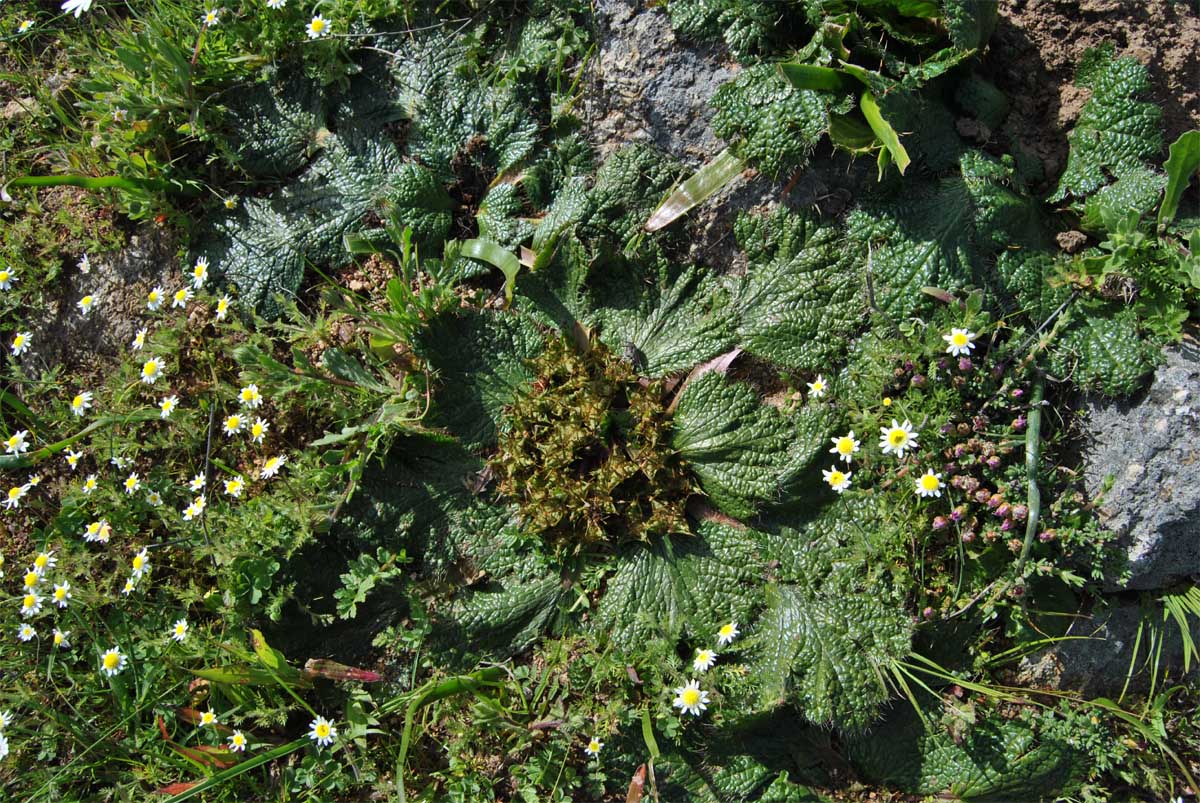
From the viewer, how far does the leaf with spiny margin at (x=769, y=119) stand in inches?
122

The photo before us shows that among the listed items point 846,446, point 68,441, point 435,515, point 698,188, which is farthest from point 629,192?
point 68,441

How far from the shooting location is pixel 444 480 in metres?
3.47

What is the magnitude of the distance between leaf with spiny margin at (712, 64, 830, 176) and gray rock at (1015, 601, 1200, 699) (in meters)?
2.02

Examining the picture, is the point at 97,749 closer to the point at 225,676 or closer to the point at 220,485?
the point at 225,676

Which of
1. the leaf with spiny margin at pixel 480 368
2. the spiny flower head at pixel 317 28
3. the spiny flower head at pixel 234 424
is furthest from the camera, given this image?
the spiny flower head at pixel 317 28

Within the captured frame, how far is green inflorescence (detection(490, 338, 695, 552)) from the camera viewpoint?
3270 millimetres

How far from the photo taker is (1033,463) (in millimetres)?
2982

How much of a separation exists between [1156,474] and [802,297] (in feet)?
4.49

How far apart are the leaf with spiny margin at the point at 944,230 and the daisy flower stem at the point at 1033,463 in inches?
19.1

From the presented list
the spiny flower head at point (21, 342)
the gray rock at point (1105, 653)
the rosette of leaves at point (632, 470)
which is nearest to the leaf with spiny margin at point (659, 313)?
the rosette of leaves at point (632, 470)

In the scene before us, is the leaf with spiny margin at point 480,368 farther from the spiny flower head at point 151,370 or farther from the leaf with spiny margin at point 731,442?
the spiny flower head at point 151,370

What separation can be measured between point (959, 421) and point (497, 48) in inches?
99.3

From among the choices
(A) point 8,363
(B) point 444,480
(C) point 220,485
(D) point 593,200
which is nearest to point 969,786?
(B) point 444,480

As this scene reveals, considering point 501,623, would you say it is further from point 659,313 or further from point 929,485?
point 929,485
